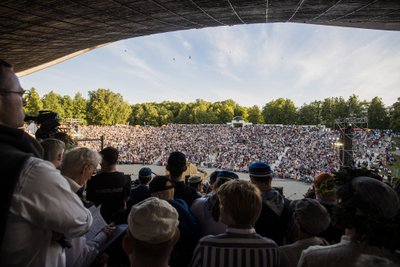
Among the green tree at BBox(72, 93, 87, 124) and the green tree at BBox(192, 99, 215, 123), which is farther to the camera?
the green tree at BBox(192, 99, 215, 123)

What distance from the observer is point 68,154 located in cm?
232

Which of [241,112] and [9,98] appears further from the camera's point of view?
[241,112]

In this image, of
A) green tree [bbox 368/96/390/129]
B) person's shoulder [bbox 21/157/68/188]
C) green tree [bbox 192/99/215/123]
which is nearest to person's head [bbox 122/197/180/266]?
person's shoulder [bbox 21/157/68/188]

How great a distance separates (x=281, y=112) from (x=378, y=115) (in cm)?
2242

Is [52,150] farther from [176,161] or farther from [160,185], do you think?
[176,161]

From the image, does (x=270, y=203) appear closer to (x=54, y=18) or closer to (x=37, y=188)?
(x=37, y=188)

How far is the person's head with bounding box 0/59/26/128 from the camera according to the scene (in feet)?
4.59

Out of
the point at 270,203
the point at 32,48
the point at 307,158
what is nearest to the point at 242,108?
the point at 307,158

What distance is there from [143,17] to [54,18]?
2442 mm

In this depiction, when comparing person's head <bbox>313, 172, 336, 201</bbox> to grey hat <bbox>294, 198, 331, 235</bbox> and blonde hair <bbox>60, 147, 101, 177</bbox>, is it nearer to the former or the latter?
grey hat <bbox>294, 198, 331, 235</bbox>

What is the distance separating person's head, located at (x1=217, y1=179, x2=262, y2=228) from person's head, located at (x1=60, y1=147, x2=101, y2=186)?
1.28 m

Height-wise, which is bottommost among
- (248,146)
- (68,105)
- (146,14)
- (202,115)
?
(248,146)

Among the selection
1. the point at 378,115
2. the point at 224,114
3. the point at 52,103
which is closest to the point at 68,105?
the point at 52,103

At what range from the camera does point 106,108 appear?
69.3m
